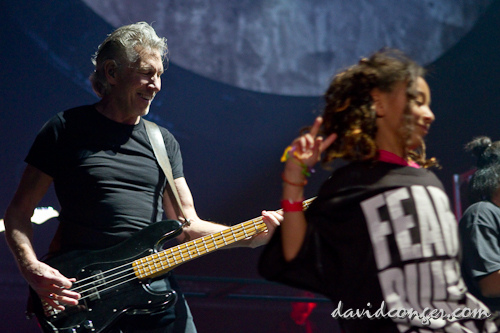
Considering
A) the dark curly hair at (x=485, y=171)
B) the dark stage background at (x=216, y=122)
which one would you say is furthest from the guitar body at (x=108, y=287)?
the dark stage background at (x=216, y=122)

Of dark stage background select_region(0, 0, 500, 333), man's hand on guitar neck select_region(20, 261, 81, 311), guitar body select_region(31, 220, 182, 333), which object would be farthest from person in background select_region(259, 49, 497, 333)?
dark stage background select_region(0, 0, 500, 333)

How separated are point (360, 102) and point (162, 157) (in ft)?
4.05

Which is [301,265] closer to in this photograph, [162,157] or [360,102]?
[360,102]

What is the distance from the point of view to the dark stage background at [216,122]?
3.88 meters

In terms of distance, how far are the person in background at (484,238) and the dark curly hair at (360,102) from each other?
147cm

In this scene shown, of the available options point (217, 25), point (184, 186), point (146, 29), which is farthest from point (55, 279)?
point (217, 25)

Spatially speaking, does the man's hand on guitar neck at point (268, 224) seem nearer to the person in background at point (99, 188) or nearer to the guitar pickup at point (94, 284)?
the person in background at point (99, 188)

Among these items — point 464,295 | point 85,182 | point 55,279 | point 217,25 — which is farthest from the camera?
point 217,25

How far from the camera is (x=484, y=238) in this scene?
271 cm

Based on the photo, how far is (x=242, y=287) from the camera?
439 cm

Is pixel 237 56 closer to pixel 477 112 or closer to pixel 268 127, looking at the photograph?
pixel 268 127

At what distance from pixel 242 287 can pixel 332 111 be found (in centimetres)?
318

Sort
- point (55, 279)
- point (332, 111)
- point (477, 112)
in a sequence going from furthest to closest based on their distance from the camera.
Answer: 1. point (477, 112)
2. point (55, 279)
3. point (332, 111)

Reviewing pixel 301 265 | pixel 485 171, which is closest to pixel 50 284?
pixel 301 265
